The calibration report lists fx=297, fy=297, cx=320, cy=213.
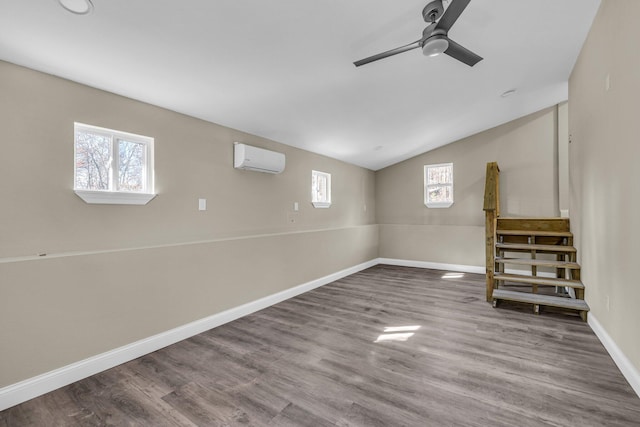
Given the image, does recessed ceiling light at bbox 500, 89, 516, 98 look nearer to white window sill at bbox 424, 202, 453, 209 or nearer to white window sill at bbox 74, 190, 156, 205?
white window sill at bbox 424, 202, 453, 209

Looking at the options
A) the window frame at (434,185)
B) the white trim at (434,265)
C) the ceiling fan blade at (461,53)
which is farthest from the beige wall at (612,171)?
the window frame at (434,185)

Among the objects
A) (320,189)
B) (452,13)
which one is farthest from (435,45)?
(320,189)

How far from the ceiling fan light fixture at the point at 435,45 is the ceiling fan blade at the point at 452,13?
0.06 meters

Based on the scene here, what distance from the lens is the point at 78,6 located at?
1660 millimetres

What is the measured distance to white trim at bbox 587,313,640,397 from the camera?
1976 mm

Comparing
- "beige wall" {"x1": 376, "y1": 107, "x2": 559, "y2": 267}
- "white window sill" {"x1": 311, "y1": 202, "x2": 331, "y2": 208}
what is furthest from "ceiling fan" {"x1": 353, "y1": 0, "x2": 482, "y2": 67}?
"beige wall" {"x1": 376, "y1": 107, "x2": 559, "y2": 267}

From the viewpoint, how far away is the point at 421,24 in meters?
2.36

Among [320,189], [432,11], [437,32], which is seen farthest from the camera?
[320,189]

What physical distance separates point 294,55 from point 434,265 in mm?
5156

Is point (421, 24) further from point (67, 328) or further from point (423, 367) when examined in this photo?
point (67, 328)

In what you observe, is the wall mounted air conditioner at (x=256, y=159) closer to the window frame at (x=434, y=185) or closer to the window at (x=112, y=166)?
the window at (x=112, y=166)

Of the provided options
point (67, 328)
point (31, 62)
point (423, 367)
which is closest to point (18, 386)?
point (67, 328)

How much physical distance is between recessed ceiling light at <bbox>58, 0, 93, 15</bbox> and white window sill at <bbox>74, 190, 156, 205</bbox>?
4.08 ft

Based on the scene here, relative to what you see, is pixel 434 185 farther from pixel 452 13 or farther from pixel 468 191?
pixel 452 13
